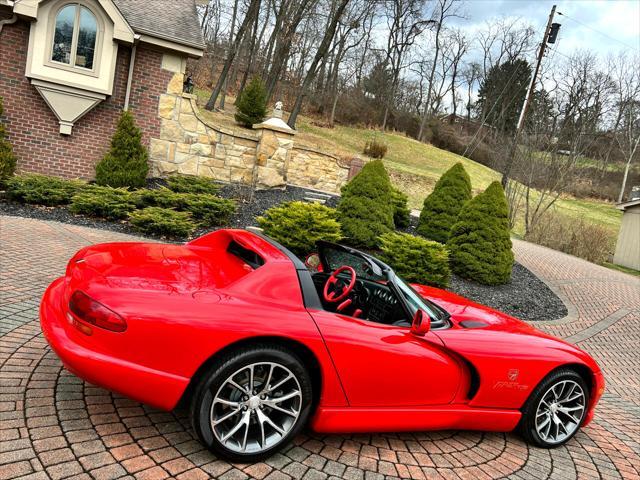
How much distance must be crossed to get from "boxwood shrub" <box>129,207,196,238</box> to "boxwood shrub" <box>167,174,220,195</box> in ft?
6.54

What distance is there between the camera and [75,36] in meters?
11.5

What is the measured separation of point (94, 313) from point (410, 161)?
105ft

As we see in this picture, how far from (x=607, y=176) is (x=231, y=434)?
5079cm

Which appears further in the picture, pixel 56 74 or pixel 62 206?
pixel 56 74

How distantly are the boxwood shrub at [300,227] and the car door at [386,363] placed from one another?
573cm

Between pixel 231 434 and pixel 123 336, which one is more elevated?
pixel 123 336

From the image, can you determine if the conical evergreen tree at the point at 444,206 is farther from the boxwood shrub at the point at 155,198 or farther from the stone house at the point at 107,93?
the boxwood shrub at the point at 155,198

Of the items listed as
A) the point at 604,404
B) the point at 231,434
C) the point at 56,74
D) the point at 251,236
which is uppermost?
the point at 56,74

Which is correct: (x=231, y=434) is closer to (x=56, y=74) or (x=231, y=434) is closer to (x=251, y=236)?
(x=251, y=236)

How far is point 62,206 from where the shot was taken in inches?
382

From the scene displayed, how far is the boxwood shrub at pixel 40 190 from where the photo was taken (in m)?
9.31

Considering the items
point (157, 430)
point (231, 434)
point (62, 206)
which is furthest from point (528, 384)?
point (62, 206)

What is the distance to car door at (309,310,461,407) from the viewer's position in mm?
2758

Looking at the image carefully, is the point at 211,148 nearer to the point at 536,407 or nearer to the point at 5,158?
the point at 5,158
